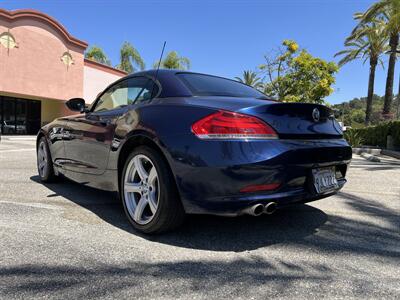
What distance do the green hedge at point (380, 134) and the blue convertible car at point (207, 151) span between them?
44.1 feet

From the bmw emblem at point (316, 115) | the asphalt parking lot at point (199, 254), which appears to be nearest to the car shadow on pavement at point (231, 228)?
the asphalt parking lot at point (199, 254)

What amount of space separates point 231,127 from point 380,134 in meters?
17.3

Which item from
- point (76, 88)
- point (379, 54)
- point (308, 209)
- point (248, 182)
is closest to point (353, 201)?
point (308, 209)

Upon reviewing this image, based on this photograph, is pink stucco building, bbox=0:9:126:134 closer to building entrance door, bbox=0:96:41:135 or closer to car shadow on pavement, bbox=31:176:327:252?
building entrance door, bbox=0:96:41:135

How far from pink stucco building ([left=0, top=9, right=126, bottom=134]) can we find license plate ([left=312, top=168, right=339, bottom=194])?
22044mm

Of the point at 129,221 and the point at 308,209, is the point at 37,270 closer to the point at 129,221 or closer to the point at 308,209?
the point at 129,221

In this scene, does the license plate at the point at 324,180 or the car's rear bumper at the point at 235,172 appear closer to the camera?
the car's rear bumper at the point at 235,172

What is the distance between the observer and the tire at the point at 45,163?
539 centimetres

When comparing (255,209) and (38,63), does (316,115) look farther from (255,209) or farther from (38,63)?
(38,63)

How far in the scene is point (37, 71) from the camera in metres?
23.7

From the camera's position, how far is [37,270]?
A: 2.61m

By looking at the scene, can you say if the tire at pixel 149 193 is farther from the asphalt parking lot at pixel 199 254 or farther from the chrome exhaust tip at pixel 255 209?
the chrome exhaust tip at pixel 255 209

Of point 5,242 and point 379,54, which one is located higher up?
point 379,54

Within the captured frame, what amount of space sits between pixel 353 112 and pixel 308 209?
99.6 m
